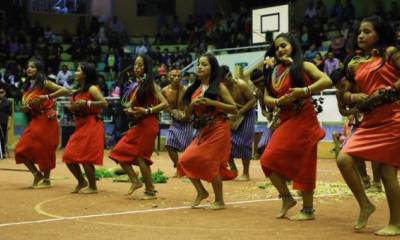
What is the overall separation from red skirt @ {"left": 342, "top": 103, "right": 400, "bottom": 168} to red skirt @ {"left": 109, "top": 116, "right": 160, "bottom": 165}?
333 cm

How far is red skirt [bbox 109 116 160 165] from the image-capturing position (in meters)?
8.53

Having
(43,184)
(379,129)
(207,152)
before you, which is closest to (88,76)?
(43,184)

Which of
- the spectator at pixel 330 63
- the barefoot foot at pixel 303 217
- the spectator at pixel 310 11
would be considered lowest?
the barefoot foot at pixel 303 217

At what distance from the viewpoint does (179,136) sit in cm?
1191

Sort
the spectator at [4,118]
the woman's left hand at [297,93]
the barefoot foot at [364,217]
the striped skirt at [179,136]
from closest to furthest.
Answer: the barefoot foot at [364,217]
the woman's left hand at [297,93]
the striped skirt at [179,136]
the spectator at [4,118]

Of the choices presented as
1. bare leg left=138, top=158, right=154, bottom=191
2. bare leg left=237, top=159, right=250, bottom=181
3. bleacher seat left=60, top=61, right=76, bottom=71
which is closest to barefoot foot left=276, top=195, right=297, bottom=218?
bare leg left=138, top=158, right=154, bottom=191

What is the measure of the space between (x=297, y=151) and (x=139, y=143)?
256cm

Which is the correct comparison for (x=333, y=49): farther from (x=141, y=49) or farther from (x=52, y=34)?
(x=52, y=34)

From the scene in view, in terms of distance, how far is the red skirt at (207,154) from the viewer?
7387 mm

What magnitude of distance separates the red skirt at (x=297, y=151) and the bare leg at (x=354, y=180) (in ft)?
2.44

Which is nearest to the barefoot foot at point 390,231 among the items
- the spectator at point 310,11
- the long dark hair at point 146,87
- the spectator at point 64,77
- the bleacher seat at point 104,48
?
the long dark hair at point 146,87

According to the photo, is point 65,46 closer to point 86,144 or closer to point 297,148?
point 86,144

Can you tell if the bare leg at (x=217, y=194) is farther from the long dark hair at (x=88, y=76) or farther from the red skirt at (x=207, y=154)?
the long dark hair at (x=88, y=76)

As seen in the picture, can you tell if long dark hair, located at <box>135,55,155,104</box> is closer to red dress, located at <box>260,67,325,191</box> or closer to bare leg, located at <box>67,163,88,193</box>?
bare leg, located at <box>67,163,88,193</box>
